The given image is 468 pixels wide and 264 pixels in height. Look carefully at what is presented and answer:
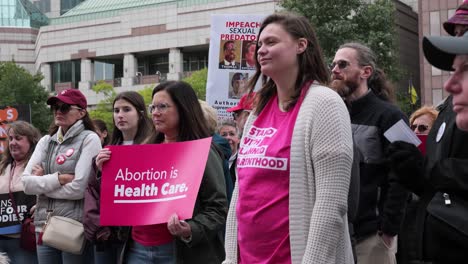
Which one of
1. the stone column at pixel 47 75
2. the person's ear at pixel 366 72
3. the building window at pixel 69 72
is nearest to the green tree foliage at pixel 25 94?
the building window at pixel 69 72

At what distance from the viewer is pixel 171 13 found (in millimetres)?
70500

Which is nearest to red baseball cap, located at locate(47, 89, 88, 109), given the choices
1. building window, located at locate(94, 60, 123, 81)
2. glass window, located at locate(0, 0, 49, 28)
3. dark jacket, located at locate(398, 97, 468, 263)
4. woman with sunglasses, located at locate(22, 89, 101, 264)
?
woman with sunglasses, located at locate(22, 89, 101, 264)

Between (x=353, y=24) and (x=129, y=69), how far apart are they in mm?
40254

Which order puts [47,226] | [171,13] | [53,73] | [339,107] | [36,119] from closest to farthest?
[339,107] → [47,226] → [36,119] → [171,13] → [53,73]

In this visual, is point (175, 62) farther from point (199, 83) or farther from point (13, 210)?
→ point (13, 210)

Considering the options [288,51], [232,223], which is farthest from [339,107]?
[232,223]

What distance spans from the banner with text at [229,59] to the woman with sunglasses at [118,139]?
2.62m

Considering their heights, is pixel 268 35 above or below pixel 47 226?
above

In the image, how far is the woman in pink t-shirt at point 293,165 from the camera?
3.61 metres

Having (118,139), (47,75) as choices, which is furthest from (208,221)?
(47,75)

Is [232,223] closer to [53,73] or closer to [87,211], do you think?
[87,211]

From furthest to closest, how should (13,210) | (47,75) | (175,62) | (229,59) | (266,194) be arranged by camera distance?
(47,75) < (175,62) < (229,59) < (13,210) < (266,194)

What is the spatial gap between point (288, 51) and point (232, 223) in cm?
91

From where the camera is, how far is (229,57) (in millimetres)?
9289
